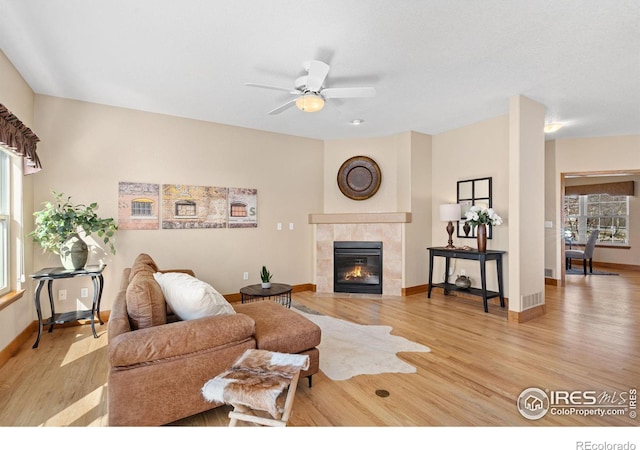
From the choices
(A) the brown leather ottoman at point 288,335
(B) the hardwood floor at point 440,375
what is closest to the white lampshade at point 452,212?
(B) the hardwood floor at point 440,375

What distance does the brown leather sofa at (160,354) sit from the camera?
1668mm

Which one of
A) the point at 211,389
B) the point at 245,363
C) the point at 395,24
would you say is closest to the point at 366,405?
the point at 245,363

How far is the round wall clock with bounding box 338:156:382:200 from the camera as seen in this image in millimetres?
5406

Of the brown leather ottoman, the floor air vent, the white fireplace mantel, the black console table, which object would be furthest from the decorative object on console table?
the brown leather ottoman

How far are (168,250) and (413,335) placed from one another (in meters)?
3.22

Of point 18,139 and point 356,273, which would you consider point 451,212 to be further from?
point 18,139

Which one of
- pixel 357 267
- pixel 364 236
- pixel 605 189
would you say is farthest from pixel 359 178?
pixel 605 189

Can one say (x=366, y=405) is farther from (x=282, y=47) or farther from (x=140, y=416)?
(x=282, y=47)

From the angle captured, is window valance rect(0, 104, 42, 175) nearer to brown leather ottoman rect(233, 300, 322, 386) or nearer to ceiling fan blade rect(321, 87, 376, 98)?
brown leather ottoman rect(233, 300, 322, 386)

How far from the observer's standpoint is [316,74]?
8.82ft

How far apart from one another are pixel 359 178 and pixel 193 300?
3.94 metres

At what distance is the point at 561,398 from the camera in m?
2.20

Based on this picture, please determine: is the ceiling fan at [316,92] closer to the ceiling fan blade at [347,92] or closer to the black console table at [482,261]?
the ceiling fan blade at [347,92]

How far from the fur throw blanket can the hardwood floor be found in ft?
1.58
